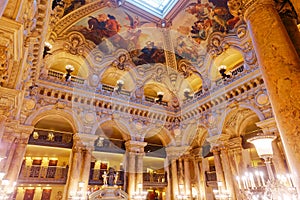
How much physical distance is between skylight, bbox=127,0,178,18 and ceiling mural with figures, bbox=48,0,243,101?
0.83ft

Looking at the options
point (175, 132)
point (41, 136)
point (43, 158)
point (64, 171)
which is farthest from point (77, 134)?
point (175, 132)

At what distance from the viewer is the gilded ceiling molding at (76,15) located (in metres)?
11.2

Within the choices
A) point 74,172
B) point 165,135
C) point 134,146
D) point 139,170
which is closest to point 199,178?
point 165,135

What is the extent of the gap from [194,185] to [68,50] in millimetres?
11392

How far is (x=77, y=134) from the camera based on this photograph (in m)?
10.3

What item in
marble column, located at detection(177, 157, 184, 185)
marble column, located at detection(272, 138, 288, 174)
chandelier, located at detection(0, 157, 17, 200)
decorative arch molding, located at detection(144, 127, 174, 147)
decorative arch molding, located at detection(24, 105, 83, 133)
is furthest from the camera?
decorative arch molding, located at detection(144, 127, 174, 147)

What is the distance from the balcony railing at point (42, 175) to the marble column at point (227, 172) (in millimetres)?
8073

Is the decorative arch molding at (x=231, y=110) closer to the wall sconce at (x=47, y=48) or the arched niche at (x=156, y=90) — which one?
the arched niche at (x=156, y=90)

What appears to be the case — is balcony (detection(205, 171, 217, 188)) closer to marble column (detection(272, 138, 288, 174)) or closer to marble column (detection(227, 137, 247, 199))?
marble column (detection(227, 137, 247, 199))

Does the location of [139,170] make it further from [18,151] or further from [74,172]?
[18,151]

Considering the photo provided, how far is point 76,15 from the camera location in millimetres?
11375

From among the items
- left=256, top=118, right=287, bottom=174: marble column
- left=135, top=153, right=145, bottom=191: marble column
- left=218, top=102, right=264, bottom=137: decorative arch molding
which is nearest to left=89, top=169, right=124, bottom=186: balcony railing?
left=135, top=153, right=145, bottom=191: marble column

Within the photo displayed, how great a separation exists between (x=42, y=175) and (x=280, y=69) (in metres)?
10.7

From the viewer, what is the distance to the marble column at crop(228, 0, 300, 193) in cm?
256
